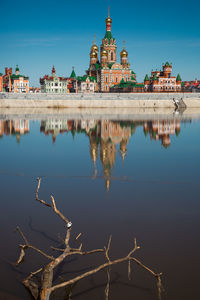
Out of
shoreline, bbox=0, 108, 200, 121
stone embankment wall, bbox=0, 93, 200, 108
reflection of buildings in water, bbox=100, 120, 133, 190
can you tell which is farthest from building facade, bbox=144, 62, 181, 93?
reflection of buildings in water, bbox=100, 120, 133, 190

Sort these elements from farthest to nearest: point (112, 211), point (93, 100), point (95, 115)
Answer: point (93, 100) → point (95, 115) → point (112, 211)

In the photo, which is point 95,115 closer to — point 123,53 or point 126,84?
point 126,84

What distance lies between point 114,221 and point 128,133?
18.3 metres

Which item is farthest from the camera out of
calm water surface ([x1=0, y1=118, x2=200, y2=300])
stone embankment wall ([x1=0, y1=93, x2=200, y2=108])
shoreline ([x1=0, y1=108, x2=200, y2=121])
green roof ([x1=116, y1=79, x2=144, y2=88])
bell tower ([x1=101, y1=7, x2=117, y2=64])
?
bell tower ([x1=101, y1=7, x2=117, y2=64])

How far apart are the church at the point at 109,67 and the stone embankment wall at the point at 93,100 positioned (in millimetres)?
11241

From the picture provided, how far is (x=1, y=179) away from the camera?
460 inches

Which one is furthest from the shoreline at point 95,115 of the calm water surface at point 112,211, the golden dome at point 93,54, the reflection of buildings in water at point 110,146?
the golden dome at point 93,54

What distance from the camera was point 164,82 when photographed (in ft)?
245

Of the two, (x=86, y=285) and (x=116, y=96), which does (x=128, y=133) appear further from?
(x=116, y=96)

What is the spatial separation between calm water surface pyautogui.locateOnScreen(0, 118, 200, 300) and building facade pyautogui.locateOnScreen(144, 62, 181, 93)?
57.9 m

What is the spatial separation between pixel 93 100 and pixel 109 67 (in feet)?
57.4

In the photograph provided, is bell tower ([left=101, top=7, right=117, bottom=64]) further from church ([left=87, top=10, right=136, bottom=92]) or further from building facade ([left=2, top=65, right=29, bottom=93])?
building facade ([left=2, top=65, right=29, bottom=93])

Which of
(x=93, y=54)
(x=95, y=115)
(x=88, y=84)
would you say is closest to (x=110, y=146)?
(x=95, y=115)

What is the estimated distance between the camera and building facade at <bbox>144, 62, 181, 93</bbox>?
73.8m
